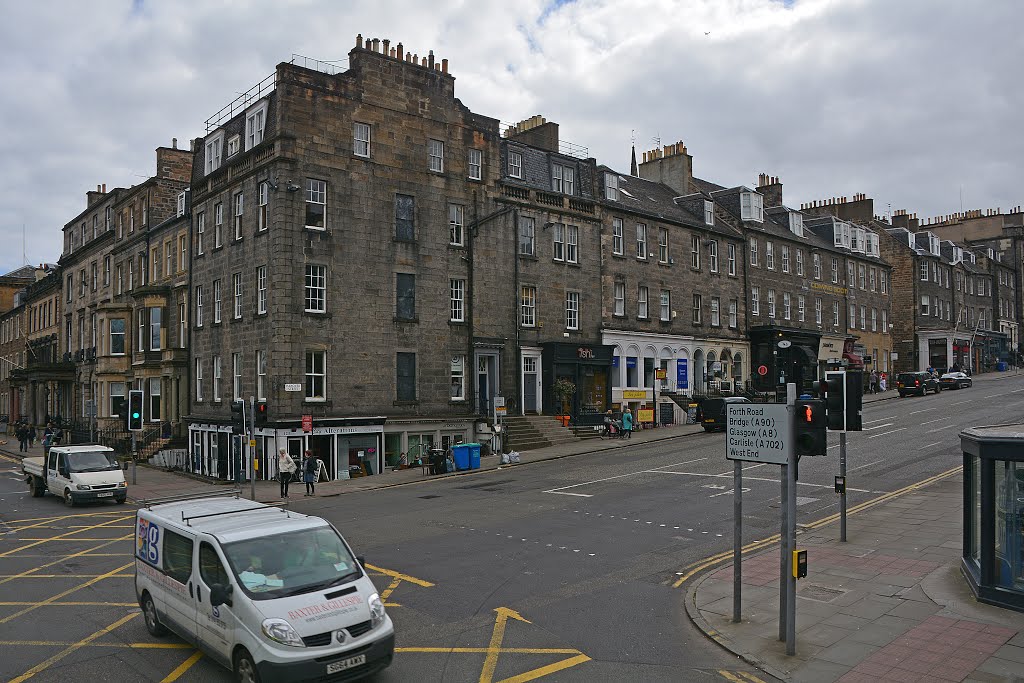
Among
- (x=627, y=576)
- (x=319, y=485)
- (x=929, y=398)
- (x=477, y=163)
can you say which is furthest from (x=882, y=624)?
(x=929, y=398)

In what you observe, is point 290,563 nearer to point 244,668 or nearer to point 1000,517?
point 244,668

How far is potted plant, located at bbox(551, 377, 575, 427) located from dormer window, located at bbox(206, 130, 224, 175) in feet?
64.1

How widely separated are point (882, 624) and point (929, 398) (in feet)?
152

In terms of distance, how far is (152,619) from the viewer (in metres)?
10.9

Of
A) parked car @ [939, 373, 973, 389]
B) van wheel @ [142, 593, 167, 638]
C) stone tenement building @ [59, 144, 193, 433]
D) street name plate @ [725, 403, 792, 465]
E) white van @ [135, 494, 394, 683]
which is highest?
stone tenement building @ [59, 144, 193, 433]

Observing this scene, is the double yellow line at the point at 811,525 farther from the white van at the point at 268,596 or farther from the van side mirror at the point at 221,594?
the van side mirror at the point at 221,594

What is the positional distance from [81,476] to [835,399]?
895 inches

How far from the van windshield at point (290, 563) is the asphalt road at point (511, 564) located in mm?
1391

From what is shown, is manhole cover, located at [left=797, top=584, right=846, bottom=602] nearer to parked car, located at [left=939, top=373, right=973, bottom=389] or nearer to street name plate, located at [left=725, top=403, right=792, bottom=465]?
street name plate, located at [left=725, top=403, right=792, bottom=465]

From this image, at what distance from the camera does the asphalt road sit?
390 inches

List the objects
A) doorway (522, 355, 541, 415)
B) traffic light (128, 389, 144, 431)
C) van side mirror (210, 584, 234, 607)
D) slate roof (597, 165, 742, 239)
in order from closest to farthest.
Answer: van side mirror (210, 584, 234, 607) < traffic light (128, 389, 144, 431) < doorway (522, 355, 541, 415) < slate roof (597, 165, 742, 239)

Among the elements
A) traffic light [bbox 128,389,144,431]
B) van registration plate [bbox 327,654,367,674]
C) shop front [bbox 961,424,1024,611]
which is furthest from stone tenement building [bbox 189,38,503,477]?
shop front [bbox 961,424,1024,611]

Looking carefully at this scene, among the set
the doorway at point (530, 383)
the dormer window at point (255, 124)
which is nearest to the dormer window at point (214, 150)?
the dormer window at point (255, 124)

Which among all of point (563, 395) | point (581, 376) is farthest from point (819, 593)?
point (581, 376)
